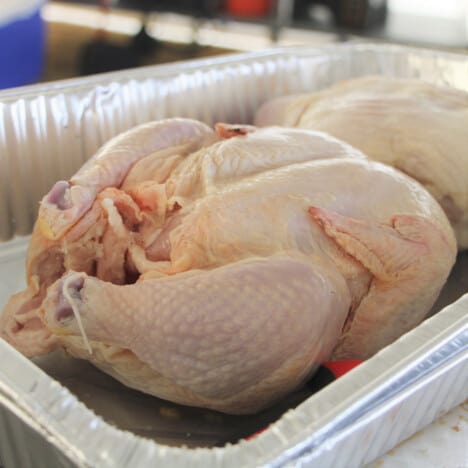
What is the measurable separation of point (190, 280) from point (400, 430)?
32 centimetres

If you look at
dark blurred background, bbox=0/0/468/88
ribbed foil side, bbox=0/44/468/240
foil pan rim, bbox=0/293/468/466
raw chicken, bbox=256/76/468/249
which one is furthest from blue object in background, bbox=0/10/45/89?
foil pan rim, bbox=0/293/468/466

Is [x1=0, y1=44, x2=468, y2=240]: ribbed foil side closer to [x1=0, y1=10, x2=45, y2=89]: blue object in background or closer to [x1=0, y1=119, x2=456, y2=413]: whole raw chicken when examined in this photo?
[x1=0, y1=119, x2=456, y2=413]: whole raw chicken

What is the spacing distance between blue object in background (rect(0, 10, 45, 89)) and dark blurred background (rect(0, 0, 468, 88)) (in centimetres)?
2

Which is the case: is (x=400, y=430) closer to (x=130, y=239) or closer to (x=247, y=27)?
(x=130, y=239)

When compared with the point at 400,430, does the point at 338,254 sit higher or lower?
higher

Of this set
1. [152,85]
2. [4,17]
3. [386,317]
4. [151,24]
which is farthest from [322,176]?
[151,24]

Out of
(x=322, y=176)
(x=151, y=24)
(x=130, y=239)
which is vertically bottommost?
(x=151, y=24)

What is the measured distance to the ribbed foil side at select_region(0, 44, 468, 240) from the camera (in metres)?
1.37

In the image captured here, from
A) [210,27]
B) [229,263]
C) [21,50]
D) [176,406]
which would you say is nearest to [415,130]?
[229,263]

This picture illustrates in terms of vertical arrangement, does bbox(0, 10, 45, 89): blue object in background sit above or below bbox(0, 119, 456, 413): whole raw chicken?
below

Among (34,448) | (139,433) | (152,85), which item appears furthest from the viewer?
(152,85)

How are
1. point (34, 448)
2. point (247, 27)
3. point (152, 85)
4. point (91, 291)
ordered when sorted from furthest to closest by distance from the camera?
point (247, 27), point (152, 85), point (91, 291), point (34, 448)

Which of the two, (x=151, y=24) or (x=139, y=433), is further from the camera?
(x=151, y=24)

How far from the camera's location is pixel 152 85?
4.95ft
